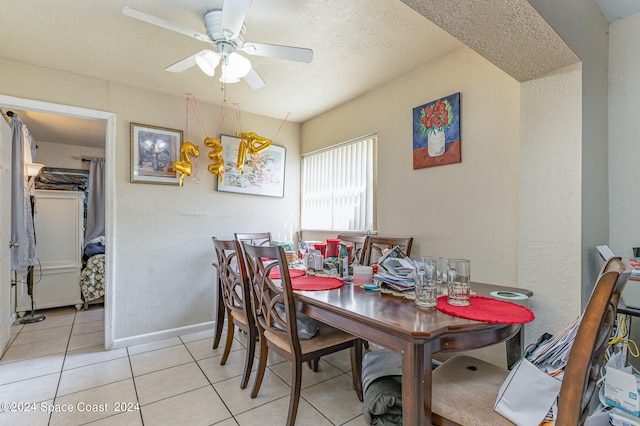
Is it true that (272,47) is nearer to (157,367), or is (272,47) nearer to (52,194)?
(157,367)

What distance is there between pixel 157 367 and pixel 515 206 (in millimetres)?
2906

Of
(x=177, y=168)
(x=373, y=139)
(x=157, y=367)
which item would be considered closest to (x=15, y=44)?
(x=177, y=168)

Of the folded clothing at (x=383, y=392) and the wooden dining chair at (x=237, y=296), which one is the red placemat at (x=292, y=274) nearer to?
the wooden dining chair at (x=237, y=296)

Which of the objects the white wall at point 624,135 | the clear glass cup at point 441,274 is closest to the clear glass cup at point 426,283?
the clear glass cup at point 441,274

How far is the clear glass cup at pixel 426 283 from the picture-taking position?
1322 mm

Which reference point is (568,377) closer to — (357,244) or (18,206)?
(357,244)

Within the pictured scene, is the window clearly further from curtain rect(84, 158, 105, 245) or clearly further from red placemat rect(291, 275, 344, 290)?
curtain rect(84, 158, 105, 245)

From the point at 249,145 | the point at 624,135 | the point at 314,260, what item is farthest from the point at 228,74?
the point at 624,135

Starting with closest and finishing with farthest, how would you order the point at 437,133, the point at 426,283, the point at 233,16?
the point at 426,283, the point at 233,16, the point at 437,133

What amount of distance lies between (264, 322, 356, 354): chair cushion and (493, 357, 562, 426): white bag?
0.89 meters

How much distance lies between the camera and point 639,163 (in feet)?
5.54

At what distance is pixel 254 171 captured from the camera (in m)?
3.65

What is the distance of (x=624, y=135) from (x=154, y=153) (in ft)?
12.0

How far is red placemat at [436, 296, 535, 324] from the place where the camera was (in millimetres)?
1160
